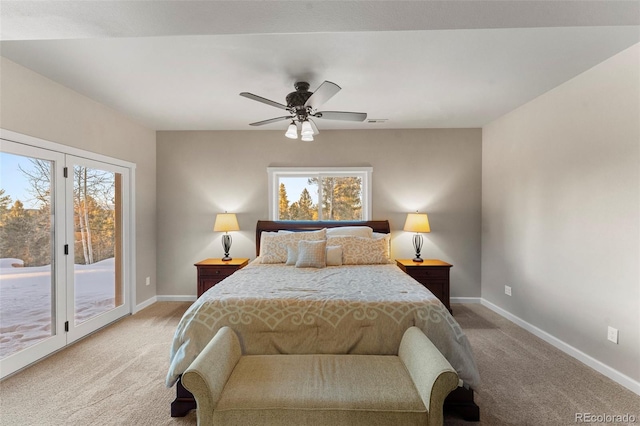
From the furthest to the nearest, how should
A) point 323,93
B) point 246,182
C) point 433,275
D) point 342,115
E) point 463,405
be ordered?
point 246,182 < point 433,275 < point 342,115 < point 323,93 < point 463,405

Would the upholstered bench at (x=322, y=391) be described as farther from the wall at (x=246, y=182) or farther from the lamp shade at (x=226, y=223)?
the wall at (x=246, y=182)

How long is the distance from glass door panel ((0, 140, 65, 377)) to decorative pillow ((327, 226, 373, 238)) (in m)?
3.00

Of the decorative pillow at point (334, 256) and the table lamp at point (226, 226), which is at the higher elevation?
the table lamp at point (226, 226)

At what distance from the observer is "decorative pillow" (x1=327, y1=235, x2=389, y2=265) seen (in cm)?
348

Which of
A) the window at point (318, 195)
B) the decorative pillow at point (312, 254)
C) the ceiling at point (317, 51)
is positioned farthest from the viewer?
the window at point (318, 195)

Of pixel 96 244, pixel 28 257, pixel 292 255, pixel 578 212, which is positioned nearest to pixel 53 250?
pixel 28 257

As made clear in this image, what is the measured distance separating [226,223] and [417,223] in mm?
2699

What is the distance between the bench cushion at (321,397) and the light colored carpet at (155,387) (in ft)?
2.13

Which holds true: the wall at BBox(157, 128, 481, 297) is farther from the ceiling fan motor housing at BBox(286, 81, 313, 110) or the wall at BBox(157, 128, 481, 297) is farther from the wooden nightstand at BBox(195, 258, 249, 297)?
the ceiling fan motor housing at BBox(286, 81, 313, 110)

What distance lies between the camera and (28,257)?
8.32 feet

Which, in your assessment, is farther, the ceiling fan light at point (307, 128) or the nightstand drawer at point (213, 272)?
the nightstand drawer at point (213, 272)

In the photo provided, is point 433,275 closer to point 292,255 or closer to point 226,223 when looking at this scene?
point 292,255

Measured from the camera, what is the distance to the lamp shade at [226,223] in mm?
3992

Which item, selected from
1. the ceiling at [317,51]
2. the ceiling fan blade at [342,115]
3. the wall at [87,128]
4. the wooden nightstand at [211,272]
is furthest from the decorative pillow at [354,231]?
the wall at [87,128]
